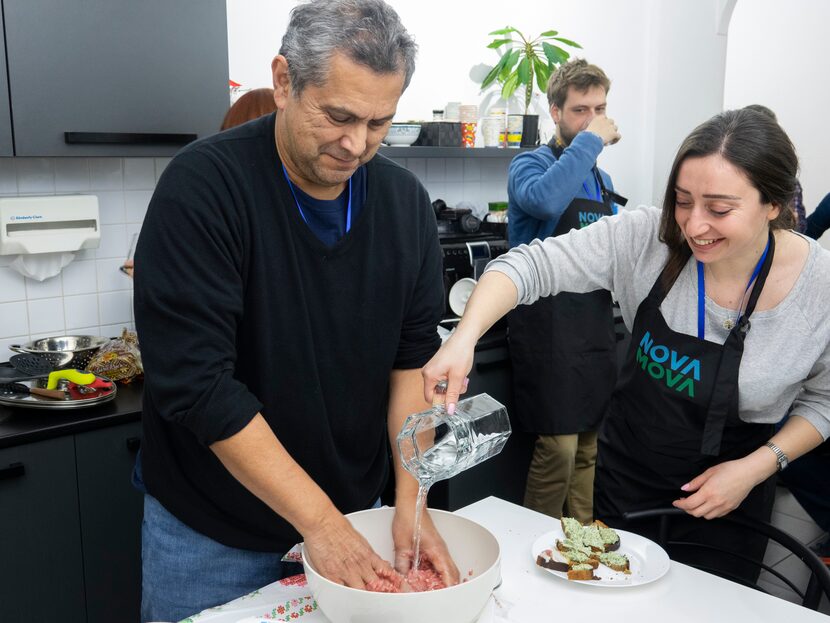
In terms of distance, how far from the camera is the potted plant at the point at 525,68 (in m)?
3.58

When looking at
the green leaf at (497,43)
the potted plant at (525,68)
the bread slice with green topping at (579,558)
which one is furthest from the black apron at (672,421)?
the green leaf at (497,43)

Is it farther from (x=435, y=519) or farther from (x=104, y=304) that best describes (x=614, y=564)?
(x=104, y=304)

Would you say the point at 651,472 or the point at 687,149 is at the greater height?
the point at 687,149

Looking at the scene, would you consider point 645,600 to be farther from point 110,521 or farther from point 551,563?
point 110,521

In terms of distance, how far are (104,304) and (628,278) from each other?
1.75 m

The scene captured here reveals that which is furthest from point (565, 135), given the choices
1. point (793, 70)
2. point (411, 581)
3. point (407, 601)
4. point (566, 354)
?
point (793, 70)

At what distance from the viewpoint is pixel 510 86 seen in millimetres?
3605

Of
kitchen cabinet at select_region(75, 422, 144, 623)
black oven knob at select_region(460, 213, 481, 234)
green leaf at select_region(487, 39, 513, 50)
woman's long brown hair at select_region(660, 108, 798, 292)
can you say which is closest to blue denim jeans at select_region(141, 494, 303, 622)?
kitchen cabinet at select_region(75, 422, 144, 623)

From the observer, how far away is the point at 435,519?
4.25ft

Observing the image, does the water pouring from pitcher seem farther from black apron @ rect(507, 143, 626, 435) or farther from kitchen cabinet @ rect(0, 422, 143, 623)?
black apron @ rect(507, 143, 626, 435)

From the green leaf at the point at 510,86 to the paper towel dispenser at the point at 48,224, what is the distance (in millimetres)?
1843

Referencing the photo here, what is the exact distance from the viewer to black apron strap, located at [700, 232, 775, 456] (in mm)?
1583

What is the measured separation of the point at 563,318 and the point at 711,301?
114cm

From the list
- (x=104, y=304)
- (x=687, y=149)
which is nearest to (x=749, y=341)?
(x=687, y=149)
